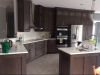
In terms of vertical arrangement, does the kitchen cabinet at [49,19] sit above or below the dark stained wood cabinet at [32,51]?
above

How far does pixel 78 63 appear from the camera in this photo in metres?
2.77

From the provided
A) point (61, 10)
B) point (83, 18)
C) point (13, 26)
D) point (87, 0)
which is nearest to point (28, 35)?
point (13, 26)

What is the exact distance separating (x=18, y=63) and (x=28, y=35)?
2.92 meters

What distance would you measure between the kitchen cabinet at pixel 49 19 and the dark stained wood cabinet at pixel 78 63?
138 inches

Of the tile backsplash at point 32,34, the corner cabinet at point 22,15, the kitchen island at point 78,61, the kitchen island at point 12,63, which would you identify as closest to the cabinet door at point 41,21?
the tile backsplash at point 32,34

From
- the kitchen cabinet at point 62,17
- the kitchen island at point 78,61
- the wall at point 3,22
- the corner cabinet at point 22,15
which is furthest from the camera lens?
the kitchen cabinet at point 62,17

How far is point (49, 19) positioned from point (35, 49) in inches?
87.9

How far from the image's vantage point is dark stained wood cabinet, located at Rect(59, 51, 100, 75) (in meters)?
2.69

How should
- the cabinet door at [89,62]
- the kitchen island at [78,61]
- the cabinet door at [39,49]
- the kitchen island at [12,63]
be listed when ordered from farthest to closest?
the cabinet door at [39,49] < the cabinet door at [89,62] < the kitchen island at [78,61] < the kitchen island at [12,63]

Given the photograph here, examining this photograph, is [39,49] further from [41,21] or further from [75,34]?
[75,34]

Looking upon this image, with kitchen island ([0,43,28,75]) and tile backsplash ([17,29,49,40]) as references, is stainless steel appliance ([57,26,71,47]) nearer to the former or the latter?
Answer: tile backsplash ([17,29,49,40])

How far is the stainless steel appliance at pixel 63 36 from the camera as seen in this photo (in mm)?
6371

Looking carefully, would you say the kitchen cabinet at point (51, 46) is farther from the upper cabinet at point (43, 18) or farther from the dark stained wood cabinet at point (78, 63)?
the dark stained wood cabinet at point (78, 63)

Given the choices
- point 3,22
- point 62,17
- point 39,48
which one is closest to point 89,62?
point 39,48
